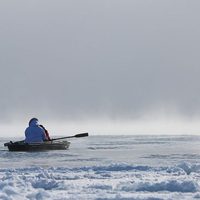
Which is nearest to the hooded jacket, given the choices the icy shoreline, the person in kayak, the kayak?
the person in kayak

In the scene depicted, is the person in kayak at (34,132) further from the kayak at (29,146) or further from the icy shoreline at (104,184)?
the icy shoreline at (104,184)

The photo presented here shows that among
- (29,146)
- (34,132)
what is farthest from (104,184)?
(34,132)

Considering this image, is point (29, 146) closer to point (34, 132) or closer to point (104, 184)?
point (34, 132)

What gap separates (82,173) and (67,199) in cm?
507

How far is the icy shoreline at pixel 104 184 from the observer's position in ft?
44.7

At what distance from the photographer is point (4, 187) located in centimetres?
1392

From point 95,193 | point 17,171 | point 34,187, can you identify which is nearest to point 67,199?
point 95,193

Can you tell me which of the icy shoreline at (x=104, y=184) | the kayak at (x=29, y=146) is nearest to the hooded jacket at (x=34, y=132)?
the kayak at (x=29, y=146)

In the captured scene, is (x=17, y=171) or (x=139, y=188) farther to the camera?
(x=17, y=171)

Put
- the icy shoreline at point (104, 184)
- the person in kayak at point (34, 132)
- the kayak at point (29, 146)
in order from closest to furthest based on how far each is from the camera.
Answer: the icy shoreline at point (104, 184)
the kayak at point (29, 146)
the person in kayak at point (34, 132)

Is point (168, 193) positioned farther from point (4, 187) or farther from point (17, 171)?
point (17, 171)

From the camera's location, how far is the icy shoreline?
13633mm

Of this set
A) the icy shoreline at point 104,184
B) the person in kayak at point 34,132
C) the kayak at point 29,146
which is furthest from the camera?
the person in kayak at point 34,132

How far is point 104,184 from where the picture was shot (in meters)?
15.4
